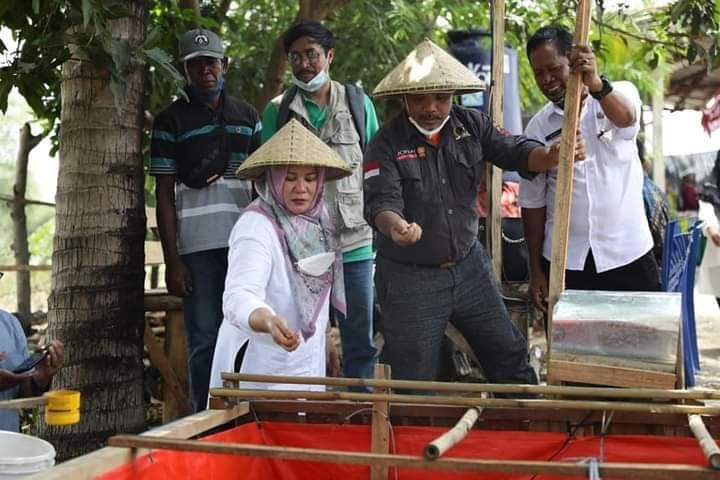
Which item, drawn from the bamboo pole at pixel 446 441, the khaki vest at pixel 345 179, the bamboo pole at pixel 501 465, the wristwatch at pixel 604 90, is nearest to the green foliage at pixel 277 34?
the khaki vest at pixel 345 179

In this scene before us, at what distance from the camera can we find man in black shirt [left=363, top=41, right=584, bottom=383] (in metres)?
3.90

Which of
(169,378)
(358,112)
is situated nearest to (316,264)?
(358,112)

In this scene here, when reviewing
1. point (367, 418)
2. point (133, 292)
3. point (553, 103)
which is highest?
point (553, 103)

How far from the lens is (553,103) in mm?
4133

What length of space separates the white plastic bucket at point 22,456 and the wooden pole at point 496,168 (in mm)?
2749

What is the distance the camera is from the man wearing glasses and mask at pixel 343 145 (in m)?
4.32

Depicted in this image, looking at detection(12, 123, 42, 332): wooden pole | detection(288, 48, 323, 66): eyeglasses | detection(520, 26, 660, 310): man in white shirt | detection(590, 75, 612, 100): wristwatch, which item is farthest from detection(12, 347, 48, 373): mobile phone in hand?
detection(12, 123, 42, 332): wooden pole

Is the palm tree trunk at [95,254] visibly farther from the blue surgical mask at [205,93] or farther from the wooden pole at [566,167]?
the wooden pole at [566,167]

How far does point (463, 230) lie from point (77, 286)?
153 cm

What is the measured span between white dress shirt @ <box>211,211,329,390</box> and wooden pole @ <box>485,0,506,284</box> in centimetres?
156

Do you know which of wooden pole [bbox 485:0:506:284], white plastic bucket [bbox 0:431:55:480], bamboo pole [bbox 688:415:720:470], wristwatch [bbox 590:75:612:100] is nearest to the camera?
bamboo pole [bbox 688:415:720:470]

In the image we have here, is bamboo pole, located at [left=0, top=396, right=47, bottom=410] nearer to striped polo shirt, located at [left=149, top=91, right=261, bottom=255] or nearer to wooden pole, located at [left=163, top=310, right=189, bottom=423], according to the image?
striped polo shirt, located at [left=149, top=91, right=261, bottom=255]

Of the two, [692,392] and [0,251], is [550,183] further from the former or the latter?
[0,251]

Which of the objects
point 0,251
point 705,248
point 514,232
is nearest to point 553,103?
point 514,232
